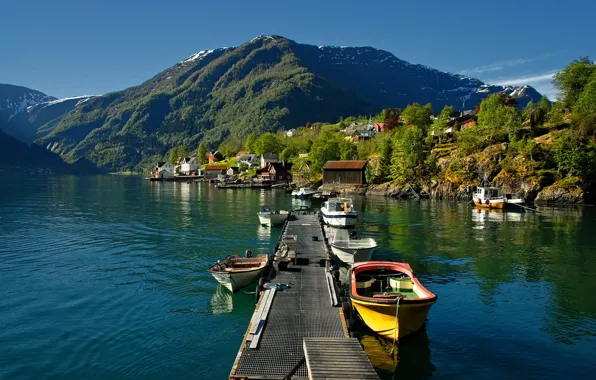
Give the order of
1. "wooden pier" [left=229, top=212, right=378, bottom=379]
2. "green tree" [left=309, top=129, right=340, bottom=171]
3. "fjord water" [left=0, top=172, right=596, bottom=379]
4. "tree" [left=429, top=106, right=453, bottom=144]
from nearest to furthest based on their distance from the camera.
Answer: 1. "wooden pier" [left=229, top=212, right=378, bottom=379]
2. "fjord water" [left=0, top=172, right=596, bottom=379]
3. "tree" [left=429, top=106, right=453, bottom=144]
4. "green tree" [left=309, top=129, right=340, bottom=171]

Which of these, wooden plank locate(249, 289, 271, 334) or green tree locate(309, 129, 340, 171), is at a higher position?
green tree locate(309, 129, 340, 171)

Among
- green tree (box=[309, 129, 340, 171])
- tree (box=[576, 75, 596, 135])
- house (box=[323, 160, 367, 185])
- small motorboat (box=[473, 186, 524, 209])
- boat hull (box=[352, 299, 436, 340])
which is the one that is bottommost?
boat hull (box=[352, 299, 436, 340])

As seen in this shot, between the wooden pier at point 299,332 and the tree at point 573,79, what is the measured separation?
364ft

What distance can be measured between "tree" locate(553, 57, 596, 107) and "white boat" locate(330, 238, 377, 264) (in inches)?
3968

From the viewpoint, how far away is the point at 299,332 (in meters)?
17.7

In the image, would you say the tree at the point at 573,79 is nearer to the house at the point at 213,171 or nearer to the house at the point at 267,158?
the house at the point at 267,158

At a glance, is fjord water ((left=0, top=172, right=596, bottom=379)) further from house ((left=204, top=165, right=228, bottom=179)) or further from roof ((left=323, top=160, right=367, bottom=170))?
house ((left=204, top=165, right=228, bottom=179))

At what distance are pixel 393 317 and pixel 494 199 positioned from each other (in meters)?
69.3

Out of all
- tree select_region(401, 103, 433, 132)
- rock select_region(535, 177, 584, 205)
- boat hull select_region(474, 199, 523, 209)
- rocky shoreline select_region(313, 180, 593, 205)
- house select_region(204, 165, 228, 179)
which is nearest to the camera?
boat hull select_region(474, 199, 523, 209)

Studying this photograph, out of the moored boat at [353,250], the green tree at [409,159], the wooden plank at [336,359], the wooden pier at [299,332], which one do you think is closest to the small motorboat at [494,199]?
the green tree at [409,159]

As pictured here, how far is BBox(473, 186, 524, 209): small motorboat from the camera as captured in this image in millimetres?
78500

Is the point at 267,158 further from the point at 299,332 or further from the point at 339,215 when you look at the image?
the point at 299,332

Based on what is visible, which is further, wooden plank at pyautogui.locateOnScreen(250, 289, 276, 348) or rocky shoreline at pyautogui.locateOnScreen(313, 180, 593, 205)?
rocky shoreline at pyautogui.locateOnScreen(313, 180, 593, 205)

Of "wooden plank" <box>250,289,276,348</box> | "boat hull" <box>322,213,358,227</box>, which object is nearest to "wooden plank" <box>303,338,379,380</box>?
"wooden plank" <box>250,289,276,348</box>
